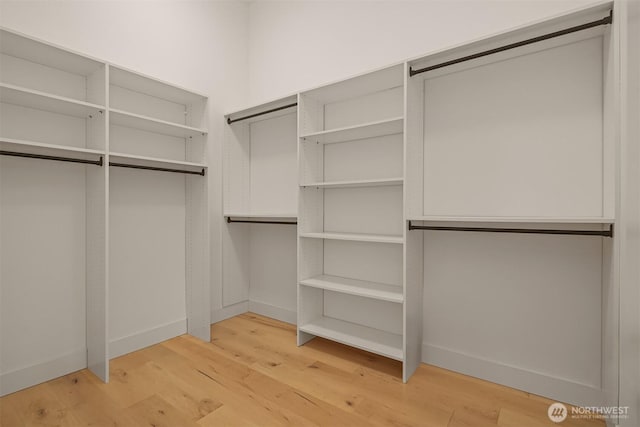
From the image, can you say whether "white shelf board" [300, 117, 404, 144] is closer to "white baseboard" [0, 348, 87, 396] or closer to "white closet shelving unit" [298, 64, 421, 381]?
"white closet shelving unit" [298, 64, 421, 381]

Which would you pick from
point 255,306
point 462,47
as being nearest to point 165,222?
point 255,306

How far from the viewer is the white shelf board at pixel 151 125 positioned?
2191 millimetres

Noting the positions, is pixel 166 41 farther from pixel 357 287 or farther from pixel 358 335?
pixel 358 335

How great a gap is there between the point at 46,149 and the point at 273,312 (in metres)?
2.21

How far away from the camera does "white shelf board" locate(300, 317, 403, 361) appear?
6.85 feet

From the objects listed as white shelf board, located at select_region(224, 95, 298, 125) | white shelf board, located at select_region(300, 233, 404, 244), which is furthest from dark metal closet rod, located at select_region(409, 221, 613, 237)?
white shelf board, located at select_region(224, 95, 298, 125)

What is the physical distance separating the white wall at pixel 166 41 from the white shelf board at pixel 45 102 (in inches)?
17.5

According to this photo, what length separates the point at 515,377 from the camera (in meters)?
1.89

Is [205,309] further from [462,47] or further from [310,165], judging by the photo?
[462,47]

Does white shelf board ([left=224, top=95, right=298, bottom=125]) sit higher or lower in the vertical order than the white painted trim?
higher

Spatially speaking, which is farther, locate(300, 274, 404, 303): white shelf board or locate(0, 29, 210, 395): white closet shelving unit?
locate(300, 274, 404, 303): white shelf board

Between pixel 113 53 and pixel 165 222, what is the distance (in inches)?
52.8

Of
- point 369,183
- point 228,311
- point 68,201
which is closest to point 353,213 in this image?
point 369,183

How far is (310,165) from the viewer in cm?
258
